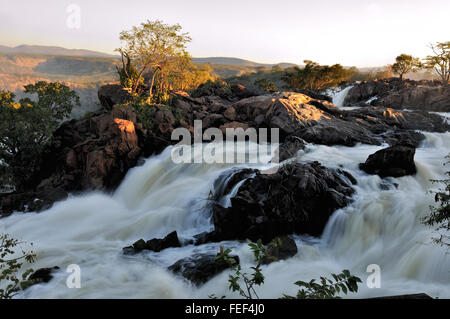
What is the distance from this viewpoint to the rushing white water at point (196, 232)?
24.9ft

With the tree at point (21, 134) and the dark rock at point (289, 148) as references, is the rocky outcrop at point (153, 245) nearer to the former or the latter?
the dark rock at point (289, 148)

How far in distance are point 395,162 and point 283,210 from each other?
5882mm

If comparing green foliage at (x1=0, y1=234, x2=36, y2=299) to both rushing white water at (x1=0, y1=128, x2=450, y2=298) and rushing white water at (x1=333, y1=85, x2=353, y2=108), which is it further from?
rushing white water at (x1=333, y1=85, x2=353, y2=108)

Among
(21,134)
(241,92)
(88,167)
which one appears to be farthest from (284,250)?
(241,92)

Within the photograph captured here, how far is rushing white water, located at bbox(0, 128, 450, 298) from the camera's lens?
7.59 meters

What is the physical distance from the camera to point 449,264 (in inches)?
275

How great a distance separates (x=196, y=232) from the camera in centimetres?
1123

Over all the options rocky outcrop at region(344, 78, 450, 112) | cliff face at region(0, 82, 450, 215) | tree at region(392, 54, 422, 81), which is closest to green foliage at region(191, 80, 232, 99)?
cliff face at region(0, 82, 450, 215)

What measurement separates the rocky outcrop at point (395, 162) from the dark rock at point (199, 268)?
7824 millimetres

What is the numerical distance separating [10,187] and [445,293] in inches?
1031

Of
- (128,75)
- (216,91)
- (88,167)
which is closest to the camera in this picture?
(88,167)

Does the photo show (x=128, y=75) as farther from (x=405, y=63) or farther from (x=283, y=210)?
(x=405, y=63)

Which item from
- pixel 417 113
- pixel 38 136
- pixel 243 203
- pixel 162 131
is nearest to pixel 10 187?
pixel 38 136
